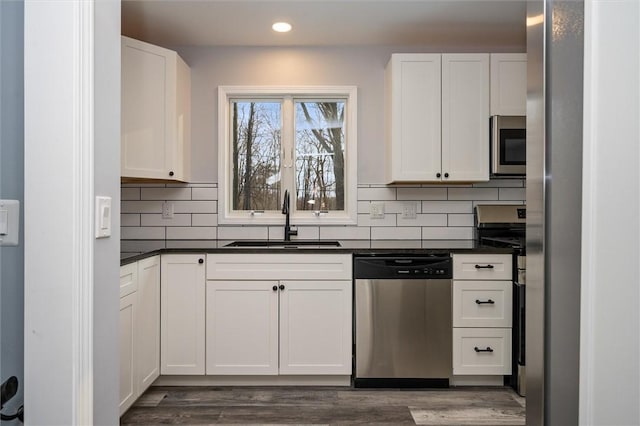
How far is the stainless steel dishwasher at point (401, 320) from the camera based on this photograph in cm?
259

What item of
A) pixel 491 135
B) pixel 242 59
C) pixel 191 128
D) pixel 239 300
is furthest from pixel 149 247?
pixel 491 135

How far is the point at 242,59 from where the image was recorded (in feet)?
10.5

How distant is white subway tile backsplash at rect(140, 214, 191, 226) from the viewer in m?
3.19

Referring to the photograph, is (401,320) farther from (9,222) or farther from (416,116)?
(9,222)

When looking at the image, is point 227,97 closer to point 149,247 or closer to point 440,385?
point 149,247

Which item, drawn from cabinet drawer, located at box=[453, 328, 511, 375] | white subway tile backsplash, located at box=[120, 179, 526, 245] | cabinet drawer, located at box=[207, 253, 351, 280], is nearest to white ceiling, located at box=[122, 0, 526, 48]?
white subway tile backsplash, located at box=[120, 179, 526, 245]

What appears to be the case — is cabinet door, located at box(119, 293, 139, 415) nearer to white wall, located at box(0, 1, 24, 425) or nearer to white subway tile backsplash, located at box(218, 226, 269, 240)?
white subway tile backsplash, located at box(218, 226, 269, 240)

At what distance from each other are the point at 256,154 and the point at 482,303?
1913 millimetres

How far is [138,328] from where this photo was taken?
2.31m

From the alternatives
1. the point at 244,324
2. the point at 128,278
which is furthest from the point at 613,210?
the point at 244,324

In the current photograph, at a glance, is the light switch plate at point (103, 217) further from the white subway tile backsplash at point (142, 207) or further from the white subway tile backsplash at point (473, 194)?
the white subway tile backsplash at point (473, 194)

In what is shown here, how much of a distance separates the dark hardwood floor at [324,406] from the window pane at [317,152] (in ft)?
4.44

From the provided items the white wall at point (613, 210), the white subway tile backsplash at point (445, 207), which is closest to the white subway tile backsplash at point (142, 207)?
the white subway tile backsplash at point (445, 207)

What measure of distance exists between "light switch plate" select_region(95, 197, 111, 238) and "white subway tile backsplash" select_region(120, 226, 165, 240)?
2281 millimetres
